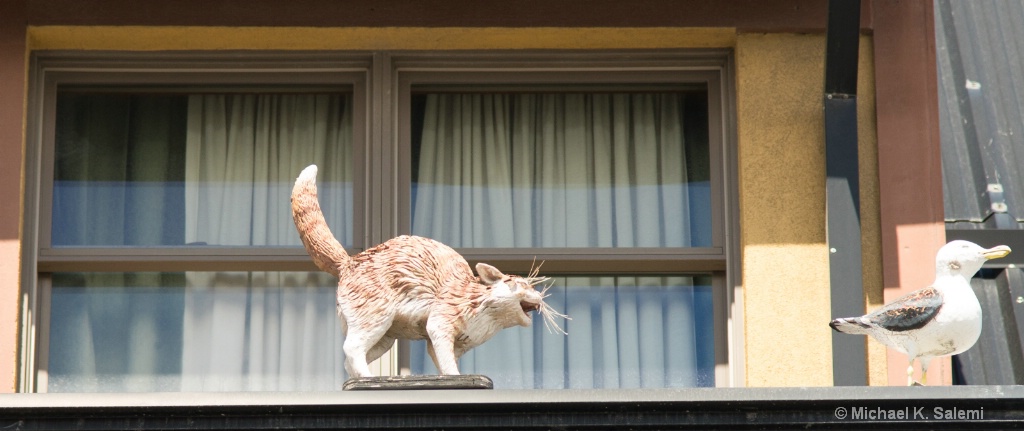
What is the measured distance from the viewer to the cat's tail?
5965mm

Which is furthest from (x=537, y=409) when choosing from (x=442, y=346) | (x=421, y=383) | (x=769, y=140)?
(x=769, y=140)

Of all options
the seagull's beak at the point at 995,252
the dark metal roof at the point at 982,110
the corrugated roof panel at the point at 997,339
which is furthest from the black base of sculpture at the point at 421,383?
the dark metal roof at the point at 982,110

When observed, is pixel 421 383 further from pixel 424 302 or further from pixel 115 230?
pixel 115 230

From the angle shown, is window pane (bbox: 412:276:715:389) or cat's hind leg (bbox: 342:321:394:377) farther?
window pane (bbox: 412:276:715:389)

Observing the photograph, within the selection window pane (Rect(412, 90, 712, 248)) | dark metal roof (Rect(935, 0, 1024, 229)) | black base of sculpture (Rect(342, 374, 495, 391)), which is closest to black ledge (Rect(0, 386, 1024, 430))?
black base of sculpture (Rect(342, 374, 495, 391))

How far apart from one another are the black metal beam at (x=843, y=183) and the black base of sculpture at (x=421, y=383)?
1.63m

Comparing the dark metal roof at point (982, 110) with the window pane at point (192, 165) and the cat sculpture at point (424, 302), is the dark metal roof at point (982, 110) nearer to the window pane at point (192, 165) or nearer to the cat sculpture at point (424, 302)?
the cat sculpture at point (424, 302)

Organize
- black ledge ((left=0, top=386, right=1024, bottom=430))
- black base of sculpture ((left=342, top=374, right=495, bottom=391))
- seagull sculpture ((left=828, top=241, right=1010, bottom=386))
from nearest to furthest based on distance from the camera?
black ledge ((left=0, top=386, right=1024, bottom=430)) → black base of sculpture ((left=342, top=374, right=495, bottom=391)) → seagull sculpture ((left=828, top=241, right=1010, bottom=386))

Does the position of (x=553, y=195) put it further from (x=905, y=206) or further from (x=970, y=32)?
(x=970, y=32)

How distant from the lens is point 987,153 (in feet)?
25.0

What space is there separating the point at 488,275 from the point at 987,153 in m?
2.76

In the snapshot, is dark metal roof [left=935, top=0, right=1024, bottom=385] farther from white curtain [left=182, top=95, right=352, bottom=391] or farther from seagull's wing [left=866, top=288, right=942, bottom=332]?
white curtain [left=182, top=95, right=352, bottom=391]

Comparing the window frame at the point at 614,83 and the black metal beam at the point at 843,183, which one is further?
the window frame at the point at 614,83

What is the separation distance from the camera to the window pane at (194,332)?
6.92 meters
